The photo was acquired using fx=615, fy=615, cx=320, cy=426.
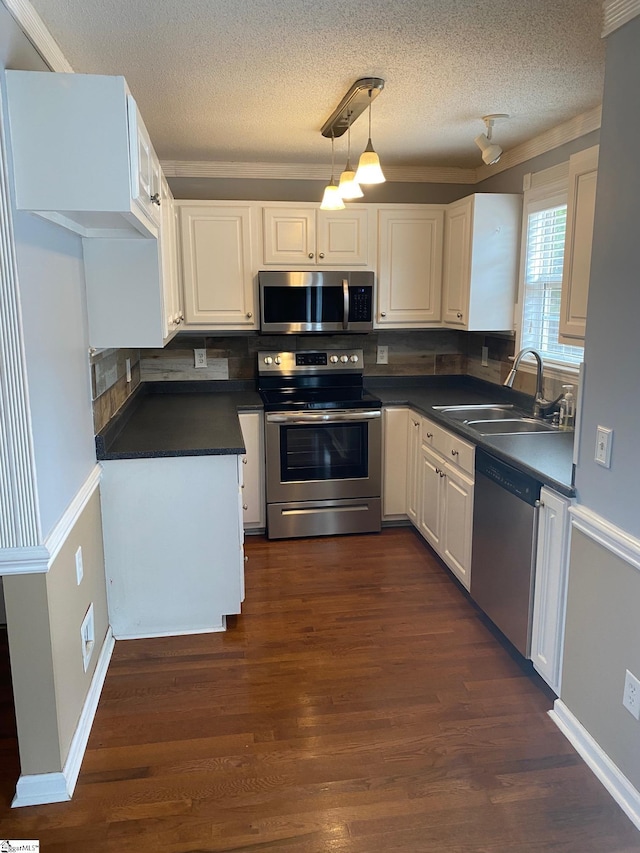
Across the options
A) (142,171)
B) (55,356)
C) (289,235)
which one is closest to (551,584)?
(55,356)

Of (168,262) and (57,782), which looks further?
Result: (168,262)

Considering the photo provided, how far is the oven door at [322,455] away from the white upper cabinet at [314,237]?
3.34ft

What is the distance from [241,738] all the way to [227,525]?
950 millimetres

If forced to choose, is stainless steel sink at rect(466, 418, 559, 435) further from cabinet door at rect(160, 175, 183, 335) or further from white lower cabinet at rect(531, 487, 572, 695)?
cabinet door at rect(160, 175, 183, 335)

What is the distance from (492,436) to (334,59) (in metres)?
1.72

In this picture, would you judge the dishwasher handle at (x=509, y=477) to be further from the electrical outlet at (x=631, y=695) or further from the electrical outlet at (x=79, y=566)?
the electrical outlet at (x=79, y=566)

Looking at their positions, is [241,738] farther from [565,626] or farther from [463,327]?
[463,327]

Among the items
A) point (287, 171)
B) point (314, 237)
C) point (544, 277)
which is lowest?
point (544, 277)

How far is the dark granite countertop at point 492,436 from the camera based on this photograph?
2.41 m

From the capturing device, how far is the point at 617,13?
1.84 metres

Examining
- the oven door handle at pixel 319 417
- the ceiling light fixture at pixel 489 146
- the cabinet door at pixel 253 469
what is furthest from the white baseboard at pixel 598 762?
the ceiling light fixture at pixel 489 146

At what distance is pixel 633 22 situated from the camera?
179cm

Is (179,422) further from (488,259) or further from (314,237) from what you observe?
(488,259)

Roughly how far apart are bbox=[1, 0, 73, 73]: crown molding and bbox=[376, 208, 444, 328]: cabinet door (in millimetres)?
2270
